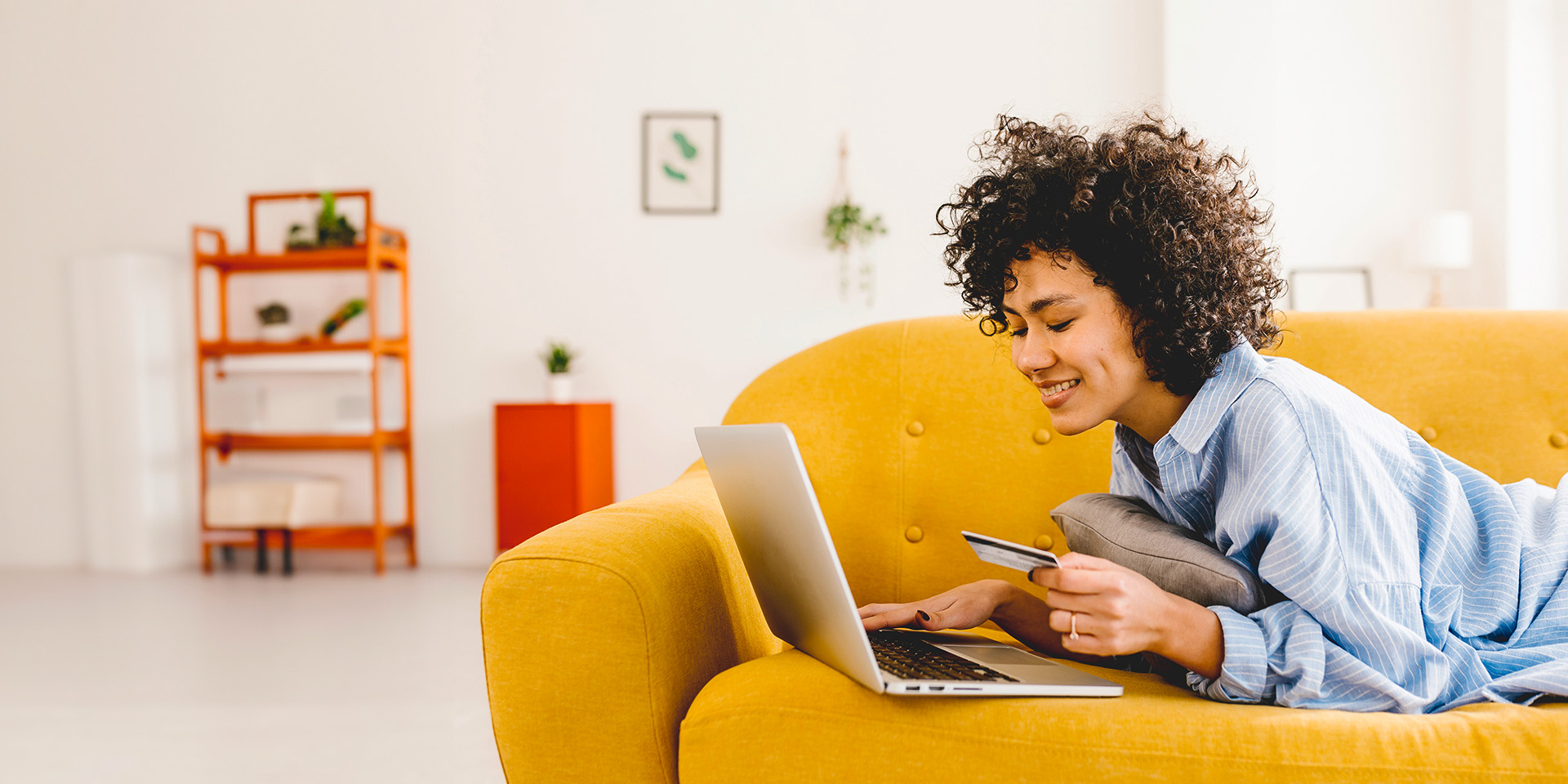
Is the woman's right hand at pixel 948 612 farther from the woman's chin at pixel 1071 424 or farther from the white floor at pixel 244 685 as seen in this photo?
the white floor at pixel 244 685

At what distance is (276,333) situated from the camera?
4.09m

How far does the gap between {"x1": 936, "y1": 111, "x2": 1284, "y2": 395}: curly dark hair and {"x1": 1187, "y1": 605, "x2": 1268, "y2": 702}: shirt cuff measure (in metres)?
0.25

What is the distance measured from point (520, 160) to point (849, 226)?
1496 millimetres

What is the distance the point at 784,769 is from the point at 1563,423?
120 cm

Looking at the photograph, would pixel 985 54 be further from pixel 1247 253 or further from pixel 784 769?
pixel 784 769

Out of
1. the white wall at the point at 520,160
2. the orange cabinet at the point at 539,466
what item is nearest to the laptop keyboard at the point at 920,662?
the orange cabinet at the point at 539,466

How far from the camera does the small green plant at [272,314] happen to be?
407 centimetres

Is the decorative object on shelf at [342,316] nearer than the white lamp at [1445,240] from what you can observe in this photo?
No

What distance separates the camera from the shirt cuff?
2.84 ft

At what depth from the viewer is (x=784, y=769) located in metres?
0.88

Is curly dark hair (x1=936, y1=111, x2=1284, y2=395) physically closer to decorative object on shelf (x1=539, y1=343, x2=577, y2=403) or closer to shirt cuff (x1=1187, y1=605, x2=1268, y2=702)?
shirt cuff (x1=1187, y1=605, x2=1268, y2=702)

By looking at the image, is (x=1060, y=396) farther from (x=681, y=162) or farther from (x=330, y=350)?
(x=330, y=350)

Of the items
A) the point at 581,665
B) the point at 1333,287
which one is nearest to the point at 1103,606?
the point at 581,665

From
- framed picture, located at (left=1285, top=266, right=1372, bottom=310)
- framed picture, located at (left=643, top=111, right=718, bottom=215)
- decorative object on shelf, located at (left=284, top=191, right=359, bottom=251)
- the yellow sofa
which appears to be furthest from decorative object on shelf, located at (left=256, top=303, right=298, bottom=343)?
framed picture, located at (left=1285, top=266, right=1372, bottom=310)
